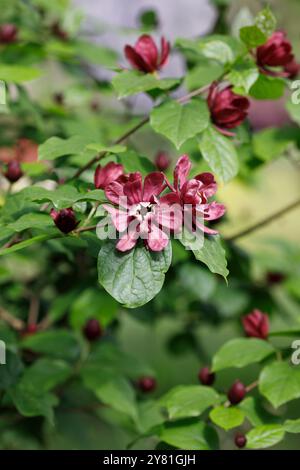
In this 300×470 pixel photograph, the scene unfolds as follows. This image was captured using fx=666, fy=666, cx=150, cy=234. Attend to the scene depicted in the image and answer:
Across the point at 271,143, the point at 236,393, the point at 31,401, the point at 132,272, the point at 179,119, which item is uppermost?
the point at 179,119

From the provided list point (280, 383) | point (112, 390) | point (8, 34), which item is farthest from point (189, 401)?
point (8, 34)

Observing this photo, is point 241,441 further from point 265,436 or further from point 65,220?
point 65,220

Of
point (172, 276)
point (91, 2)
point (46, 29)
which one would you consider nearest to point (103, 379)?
point (172, 276)

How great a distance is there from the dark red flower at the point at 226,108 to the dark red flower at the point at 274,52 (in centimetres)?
9

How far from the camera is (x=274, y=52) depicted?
4.12ft

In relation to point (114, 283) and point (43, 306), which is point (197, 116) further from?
point (43, 306)

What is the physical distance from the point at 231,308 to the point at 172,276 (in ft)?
0.85

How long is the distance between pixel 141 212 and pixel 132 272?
0.10m

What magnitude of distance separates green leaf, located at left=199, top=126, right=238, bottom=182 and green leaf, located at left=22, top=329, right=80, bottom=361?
24.4 inches

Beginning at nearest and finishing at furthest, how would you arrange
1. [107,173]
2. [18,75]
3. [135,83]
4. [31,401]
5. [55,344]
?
[107,173], [135,83], [31,401], [18,75], [55,344]

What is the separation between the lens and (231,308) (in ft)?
6.89

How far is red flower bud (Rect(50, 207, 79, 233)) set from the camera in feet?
3.37

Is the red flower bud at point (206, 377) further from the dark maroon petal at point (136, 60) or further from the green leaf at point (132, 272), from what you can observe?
the dark maroon petal at point (136, 60)

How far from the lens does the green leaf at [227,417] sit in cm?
117
